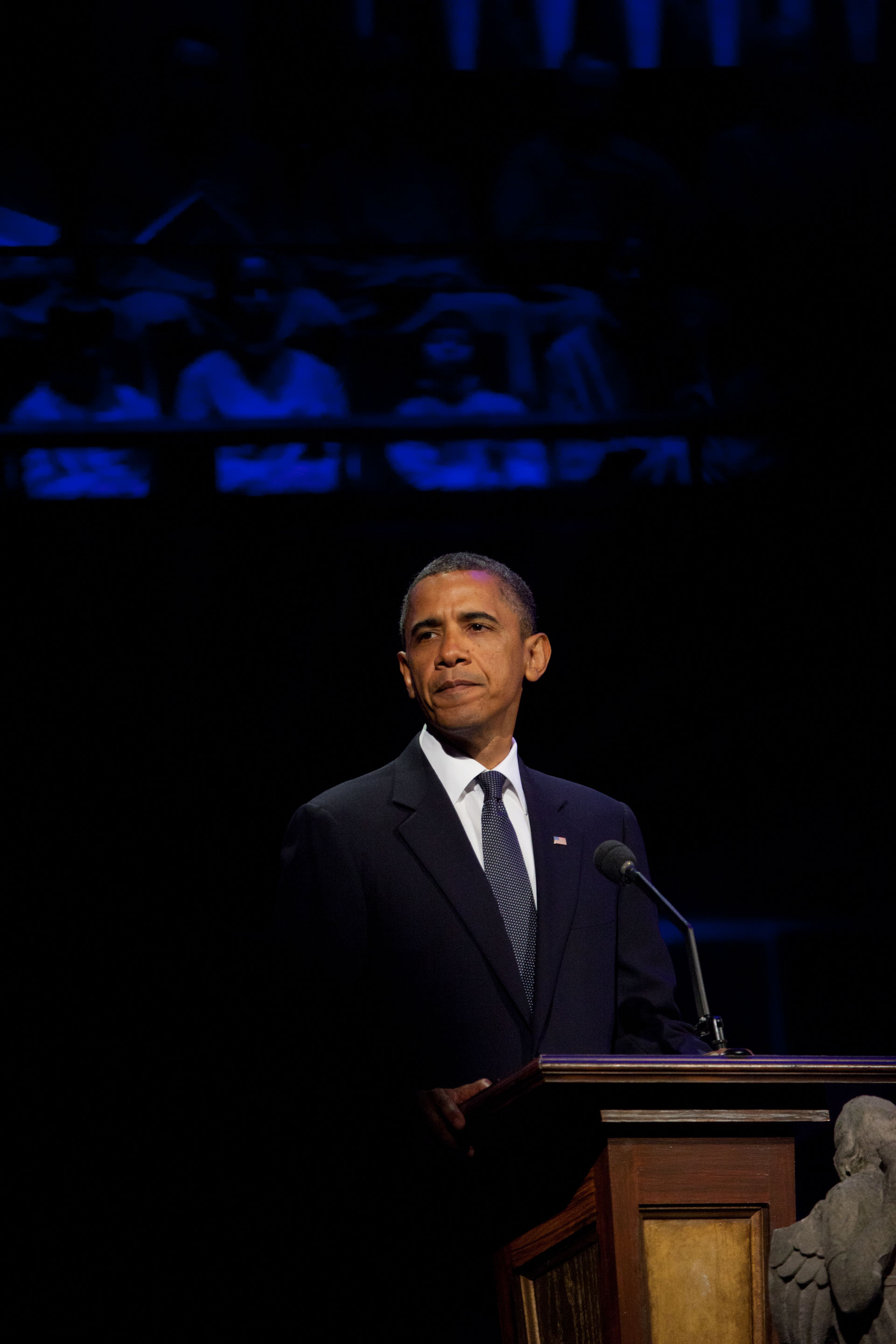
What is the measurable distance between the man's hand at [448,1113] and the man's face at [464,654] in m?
0.79

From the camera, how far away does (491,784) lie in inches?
99.3

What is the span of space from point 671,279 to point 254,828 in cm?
176

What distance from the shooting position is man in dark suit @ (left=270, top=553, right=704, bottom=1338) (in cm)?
220

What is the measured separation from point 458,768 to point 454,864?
0.26 meters

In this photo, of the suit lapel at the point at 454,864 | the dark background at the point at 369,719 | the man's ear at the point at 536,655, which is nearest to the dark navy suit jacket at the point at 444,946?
the suit lapel at the point at 454,864

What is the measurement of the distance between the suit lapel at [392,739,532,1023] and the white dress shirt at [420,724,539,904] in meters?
0.04

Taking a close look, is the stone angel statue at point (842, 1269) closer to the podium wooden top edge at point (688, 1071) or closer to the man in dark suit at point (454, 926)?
the podium wooden top edge at point (688, 1071)

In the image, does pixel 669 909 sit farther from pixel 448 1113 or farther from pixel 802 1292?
pixel 802 1292

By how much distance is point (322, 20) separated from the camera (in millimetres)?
3809

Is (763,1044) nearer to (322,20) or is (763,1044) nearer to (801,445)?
(801,445)

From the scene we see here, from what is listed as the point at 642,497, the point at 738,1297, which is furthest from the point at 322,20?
the point at 738,1297

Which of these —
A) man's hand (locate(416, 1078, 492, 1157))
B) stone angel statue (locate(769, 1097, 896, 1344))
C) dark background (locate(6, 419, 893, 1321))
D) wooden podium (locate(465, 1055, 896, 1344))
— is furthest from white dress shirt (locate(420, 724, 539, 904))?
dark background (locate(6, 419, 893, 1321))

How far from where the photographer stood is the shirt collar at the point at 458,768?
2541 mm

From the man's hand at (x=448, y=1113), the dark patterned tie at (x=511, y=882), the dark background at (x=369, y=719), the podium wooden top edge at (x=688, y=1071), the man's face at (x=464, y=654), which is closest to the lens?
the podium wooden top edge at (x=688, y=1071)
